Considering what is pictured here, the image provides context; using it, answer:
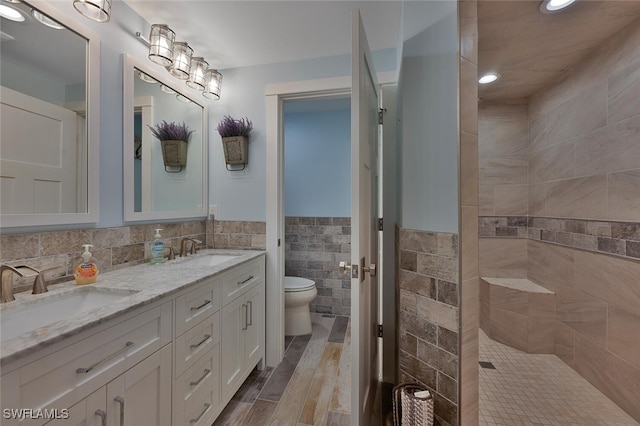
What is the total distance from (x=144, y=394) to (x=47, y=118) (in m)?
1.24

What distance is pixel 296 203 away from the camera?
3086 millimetres

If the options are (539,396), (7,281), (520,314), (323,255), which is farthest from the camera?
(323,255)

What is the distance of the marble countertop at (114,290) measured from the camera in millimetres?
626

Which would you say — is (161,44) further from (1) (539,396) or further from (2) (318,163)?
(1) (539,396)

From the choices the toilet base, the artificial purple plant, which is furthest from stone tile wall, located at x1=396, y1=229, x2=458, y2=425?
the artificial purple plant

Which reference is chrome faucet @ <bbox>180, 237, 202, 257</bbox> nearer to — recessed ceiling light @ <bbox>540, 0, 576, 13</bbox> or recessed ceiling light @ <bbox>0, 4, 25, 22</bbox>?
recessed ceiling light @ <bbox>0, 4, 25, 22</bbox>

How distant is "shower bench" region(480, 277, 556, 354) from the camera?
1.83 m

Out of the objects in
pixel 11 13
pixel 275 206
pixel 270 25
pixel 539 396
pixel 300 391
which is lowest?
pixel 300 391

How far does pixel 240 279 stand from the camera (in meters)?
1.62

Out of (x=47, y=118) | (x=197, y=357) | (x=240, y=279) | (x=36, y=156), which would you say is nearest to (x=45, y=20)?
(x=47, y=118)

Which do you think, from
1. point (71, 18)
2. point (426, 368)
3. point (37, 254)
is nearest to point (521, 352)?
point (426, 368)

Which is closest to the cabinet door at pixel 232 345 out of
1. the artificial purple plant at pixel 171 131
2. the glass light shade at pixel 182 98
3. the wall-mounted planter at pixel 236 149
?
the wall-mounted planter at pixel 236 149

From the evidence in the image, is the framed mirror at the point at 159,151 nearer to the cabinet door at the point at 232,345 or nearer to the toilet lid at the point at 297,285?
the cabinet door at the point at 232,345

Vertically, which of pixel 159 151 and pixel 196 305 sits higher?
pixel 159 151
